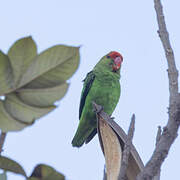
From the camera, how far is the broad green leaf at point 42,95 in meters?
0.50

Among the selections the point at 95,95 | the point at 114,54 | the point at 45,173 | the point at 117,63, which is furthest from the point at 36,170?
the point at 114,54

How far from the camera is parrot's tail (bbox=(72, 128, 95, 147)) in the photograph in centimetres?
500

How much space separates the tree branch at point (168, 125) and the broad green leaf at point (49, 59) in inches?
18.8

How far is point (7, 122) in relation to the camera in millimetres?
487

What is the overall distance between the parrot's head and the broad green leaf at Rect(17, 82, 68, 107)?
4.81 m

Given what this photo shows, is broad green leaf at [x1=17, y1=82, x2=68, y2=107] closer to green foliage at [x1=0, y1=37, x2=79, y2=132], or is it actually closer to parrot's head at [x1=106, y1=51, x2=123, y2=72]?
green foliage at [x1=0, y1=37, x2=79, y2=132]

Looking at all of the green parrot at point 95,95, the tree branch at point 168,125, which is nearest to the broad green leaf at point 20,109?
the tree branch at point 168,125

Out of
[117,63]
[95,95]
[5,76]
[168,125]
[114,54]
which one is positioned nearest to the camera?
[5,76]

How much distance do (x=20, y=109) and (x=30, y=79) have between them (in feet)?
0.18

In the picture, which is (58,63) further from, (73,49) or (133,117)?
(133,117)

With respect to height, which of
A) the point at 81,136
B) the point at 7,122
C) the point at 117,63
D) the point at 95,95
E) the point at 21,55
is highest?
the point at 21,55

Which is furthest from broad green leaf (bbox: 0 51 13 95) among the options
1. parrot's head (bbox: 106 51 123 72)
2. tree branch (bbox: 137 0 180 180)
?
parrot's head (bbox: 106 51 123 72)

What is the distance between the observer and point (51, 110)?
0.49 meters

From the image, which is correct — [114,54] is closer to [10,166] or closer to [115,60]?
[115,60]
